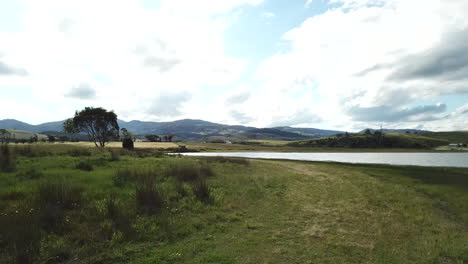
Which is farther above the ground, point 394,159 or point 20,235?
point 20,235

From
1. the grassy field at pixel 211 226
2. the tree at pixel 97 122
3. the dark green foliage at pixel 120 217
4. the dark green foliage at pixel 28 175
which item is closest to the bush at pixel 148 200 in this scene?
the grassy field at pixel 211 226

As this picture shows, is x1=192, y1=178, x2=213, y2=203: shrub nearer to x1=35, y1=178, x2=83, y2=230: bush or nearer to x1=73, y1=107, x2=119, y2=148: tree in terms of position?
x1=35, y1=178, x2=83, y2=230: bush

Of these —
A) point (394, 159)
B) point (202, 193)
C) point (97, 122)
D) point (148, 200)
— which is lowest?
point (394, 159)

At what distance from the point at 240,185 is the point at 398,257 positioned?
528 inches

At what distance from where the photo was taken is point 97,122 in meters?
85.5

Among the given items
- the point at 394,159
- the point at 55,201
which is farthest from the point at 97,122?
the point at 394,159

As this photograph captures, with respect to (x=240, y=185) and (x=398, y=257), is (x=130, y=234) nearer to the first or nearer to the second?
(x=398, y=257)

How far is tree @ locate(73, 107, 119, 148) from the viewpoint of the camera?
271 ft

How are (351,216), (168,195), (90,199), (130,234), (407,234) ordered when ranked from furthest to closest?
(168,195) → (351,216) → (90,199) → (407,234) → (130,234)

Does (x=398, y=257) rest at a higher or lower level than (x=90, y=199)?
lower

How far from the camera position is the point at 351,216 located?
1339 centimetres

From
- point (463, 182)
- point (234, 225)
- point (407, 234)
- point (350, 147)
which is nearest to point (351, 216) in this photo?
point (407, 234)

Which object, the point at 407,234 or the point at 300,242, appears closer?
the point at 300,242

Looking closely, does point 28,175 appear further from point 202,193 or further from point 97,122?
point 97,122
